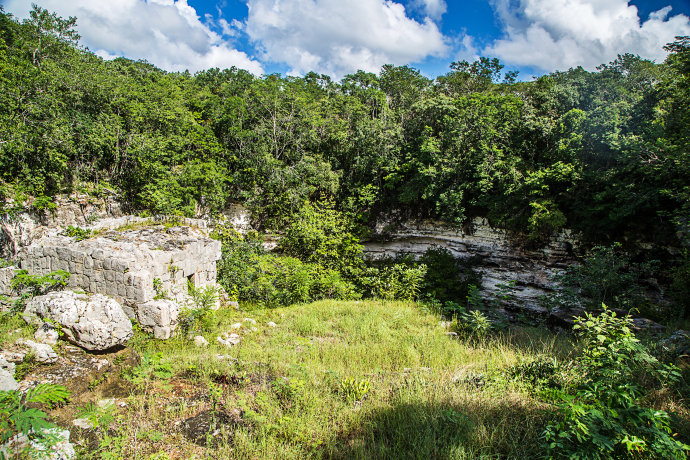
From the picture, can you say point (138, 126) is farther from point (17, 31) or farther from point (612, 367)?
point (612, 367)

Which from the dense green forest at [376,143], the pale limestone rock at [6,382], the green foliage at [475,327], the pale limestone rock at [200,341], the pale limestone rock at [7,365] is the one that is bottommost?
the pale limestone rock at [200,341]

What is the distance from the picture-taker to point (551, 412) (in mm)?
3180

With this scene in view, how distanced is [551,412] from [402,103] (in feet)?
67.5

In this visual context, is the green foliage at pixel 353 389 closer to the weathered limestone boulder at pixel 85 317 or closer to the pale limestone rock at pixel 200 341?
the pale limestone rock at pixel 200 341

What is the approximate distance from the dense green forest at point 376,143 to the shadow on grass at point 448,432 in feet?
25.7

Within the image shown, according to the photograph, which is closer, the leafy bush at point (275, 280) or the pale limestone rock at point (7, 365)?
the pale limestone rock at point (7, 365)

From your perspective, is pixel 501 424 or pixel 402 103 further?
pixel 402 103

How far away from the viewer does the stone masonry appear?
639 centimetres

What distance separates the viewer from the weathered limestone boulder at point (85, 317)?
521cm

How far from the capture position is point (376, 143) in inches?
689

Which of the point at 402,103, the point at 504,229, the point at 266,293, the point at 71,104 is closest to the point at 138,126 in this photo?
the point at 71,104

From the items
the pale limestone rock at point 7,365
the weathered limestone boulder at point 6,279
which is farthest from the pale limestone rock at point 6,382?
the weathered limestone boulder at point 6,279

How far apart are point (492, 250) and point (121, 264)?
14.5 m

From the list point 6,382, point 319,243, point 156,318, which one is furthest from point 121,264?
point 319,243
